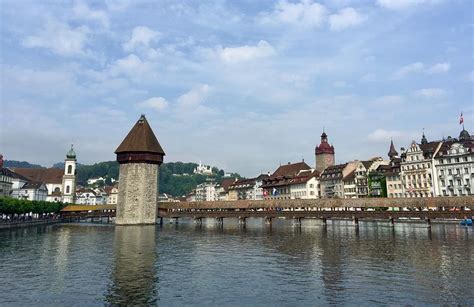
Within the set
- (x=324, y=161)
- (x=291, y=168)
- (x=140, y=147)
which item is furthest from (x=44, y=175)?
(x=324, y=161)

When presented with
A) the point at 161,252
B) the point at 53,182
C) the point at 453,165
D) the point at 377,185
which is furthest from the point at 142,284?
the point at 53,182

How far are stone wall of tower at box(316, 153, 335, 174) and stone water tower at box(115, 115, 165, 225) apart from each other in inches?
1882

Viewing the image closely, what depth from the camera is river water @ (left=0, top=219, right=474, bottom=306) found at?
1340 cm

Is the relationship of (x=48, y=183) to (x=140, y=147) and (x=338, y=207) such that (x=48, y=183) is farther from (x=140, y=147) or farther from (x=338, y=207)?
(x=338, y=207)

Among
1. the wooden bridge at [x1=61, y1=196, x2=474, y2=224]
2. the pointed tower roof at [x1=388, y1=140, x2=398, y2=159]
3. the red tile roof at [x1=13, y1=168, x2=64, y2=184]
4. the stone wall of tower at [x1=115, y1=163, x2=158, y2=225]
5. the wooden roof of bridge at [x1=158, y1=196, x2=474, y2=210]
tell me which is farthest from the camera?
the red tile roof at [x1=13, y1=168, x2=64, y2=184]

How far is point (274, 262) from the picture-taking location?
815 inches

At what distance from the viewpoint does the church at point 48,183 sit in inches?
3339

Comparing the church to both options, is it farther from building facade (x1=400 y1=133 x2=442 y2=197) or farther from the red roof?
building facade (x1=400 y1=133 x2=442 y2=197)

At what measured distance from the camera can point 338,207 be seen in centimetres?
5269

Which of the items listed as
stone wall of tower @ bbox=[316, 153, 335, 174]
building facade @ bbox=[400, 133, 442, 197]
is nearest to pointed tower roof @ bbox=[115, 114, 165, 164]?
building facade @ bbox=[400, 133, 442, 197]

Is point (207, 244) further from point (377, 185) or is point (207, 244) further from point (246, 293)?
point (377, 185)

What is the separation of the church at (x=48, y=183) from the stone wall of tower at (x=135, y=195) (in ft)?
127

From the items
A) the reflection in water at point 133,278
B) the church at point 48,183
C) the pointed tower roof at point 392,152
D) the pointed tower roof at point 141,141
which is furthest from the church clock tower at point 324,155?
the reflection in water at point 133,278

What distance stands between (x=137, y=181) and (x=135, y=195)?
5.82 ft
